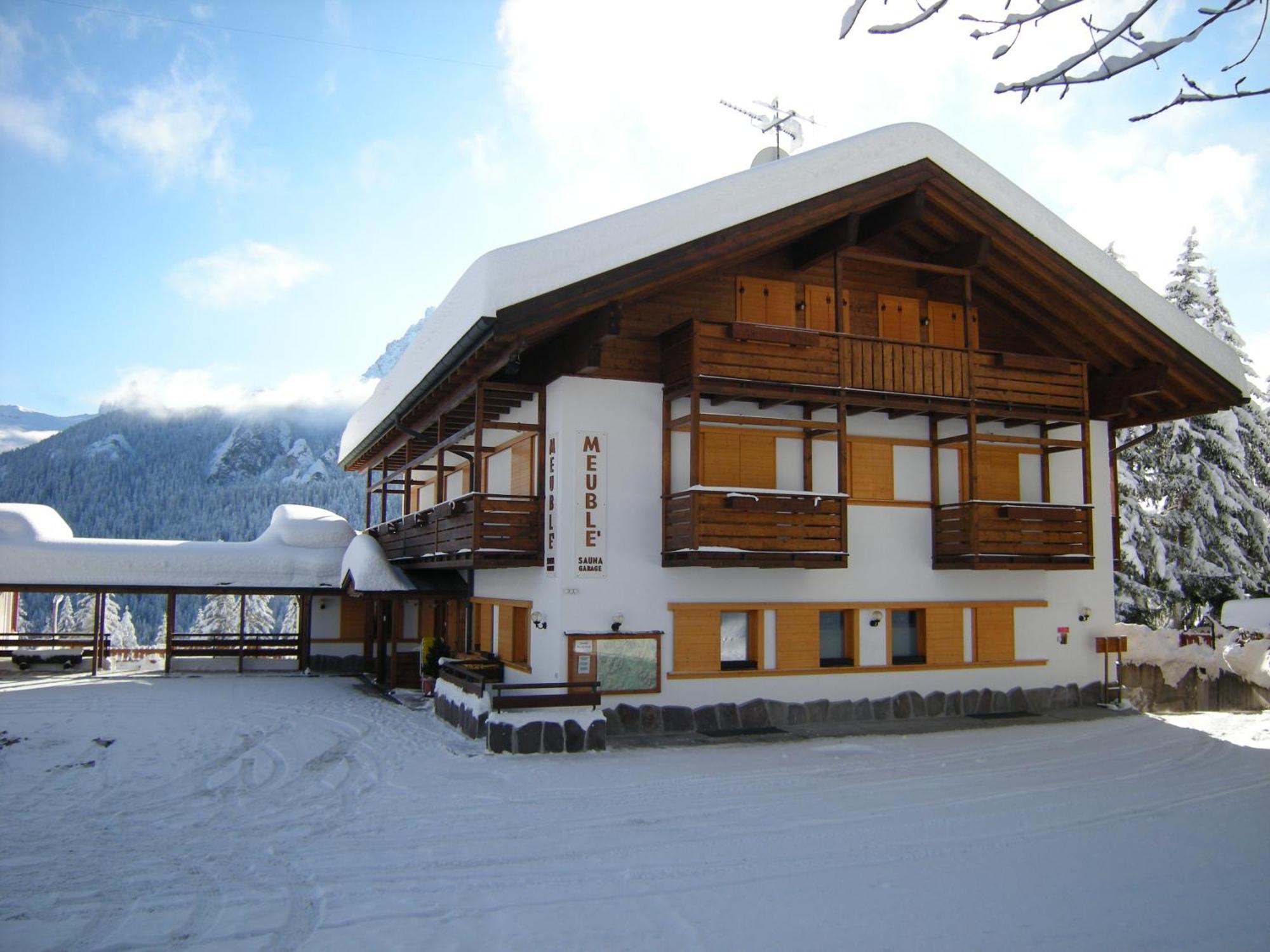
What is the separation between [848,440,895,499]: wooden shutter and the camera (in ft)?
57.2

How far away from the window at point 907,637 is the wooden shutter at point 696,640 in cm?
358

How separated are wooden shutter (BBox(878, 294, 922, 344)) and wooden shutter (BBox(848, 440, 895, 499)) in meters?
2.07

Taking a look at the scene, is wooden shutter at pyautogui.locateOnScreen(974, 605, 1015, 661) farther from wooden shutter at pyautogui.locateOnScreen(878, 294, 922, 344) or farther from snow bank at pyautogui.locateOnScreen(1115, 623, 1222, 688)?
wooden shutter at pyautogui.locateOnScreen(878, 294, 922, 344)

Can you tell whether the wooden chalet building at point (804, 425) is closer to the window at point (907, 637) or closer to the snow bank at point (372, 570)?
the window at point (907, 637)

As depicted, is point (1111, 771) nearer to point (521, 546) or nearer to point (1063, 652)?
point (1063, 652)

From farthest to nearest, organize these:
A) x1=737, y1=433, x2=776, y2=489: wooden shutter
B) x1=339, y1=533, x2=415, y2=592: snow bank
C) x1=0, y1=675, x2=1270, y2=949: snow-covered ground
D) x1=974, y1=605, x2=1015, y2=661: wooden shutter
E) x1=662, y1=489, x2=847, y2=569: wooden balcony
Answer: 1. x1=339, y1=533, x2=415, y2=592: snow bank
2. x1=974, y1=605, x2=1015, y2=661: wooden shutter
3. x1=737, y1=433, x2=776, y2=489: wooden shutter
4. x1=662, y1=489, x2=847, y2=569: wooden balcony
5. x1=0, y1=675, x2=1270, y2=949: snow-covered ground

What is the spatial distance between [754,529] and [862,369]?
358 centimetres

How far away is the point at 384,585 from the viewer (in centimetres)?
2112

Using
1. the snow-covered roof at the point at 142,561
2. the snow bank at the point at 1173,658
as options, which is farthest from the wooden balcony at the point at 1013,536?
the snow-covered roof at the point at 142,561

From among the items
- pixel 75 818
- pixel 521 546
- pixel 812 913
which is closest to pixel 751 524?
pixel 521 546

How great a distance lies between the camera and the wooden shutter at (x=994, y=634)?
712 inches

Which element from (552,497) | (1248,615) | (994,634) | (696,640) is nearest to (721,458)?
(552,497)

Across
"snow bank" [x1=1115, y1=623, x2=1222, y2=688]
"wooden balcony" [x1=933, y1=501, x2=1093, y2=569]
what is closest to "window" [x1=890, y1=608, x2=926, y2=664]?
"wooden balcony" [x1=933, y1=501, x2=1093, y2=569]

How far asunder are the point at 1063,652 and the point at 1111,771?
6414mm
